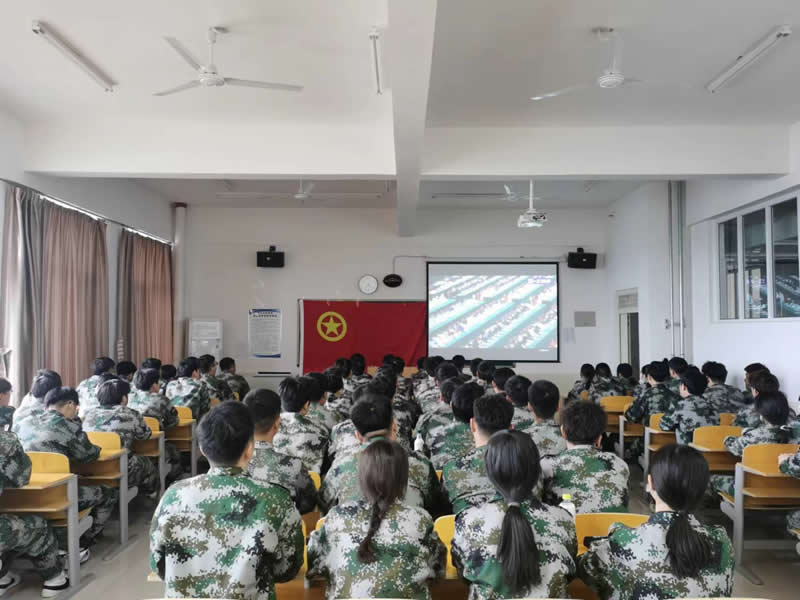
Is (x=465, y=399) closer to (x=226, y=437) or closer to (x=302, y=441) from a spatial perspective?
(x=302, y=441)

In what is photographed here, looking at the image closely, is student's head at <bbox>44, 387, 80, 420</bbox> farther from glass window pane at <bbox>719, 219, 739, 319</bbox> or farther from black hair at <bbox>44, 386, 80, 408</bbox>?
glass window pane at <bbox>719, 219, 739, 319</bbox>

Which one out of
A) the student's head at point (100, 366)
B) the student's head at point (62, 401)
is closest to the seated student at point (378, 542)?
the student's head at point (62, 401)

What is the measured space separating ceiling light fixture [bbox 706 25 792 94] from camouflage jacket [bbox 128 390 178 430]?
17.5 feet

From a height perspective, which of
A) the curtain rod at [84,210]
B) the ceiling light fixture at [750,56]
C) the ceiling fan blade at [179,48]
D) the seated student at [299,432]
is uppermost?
the ceiling light fixture at [750,56]

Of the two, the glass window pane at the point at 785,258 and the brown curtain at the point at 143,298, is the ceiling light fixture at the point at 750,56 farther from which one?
the brown curtain at the point at 143,298

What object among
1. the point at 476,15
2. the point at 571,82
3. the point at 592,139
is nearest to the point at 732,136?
the point at 592,139

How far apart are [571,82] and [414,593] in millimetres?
4381

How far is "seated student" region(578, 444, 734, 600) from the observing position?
6.31 feet

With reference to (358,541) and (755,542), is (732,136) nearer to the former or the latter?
(755,542)

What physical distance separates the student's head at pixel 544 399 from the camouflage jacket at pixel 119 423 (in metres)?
2.90

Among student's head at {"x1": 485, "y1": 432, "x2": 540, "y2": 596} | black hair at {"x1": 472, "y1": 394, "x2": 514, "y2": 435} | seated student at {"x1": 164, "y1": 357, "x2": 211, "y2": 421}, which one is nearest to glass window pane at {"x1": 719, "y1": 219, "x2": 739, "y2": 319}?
black hair at {"x1": 472, "y1": 394, "x2": 514, "y2": 435}

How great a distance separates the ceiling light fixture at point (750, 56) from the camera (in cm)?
415

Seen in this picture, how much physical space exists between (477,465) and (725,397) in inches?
153

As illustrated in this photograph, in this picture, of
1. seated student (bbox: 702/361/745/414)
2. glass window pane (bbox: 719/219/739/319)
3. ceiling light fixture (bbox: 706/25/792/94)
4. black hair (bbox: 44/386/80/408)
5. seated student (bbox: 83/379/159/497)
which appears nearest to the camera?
black hair (bbox: 44/386/80/408)
